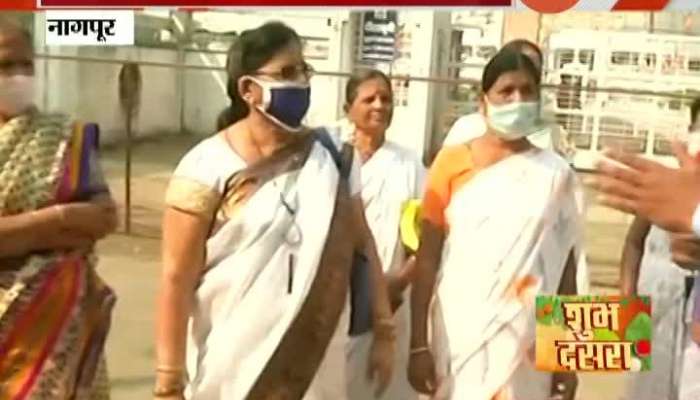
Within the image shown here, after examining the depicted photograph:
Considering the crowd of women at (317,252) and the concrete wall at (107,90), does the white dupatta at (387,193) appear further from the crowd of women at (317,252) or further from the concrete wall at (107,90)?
the concrete wall at (107,90)

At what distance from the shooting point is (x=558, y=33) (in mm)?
2762

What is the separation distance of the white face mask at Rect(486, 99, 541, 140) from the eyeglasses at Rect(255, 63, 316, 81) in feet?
1.29

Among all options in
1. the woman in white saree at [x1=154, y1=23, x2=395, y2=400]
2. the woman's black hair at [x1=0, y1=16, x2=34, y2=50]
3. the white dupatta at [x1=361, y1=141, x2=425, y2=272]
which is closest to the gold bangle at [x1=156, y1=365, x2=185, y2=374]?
the woman in white saree at [x1=154, y1=23, x2=395, y2=400]

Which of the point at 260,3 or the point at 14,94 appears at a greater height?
the point at 260,3

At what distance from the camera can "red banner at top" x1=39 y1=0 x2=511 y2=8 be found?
2.75 meters

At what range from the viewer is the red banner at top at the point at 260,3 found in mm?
2752

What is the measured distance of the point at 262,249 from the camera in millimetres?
3000

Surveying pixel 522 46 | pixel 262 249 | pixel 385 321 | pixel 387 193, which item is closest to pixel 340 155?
pixel 387 193

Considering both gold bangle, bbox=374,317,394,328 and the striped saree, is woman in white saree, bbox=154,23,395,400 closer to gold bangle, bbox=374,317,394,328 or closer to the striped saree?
gold bangle, bbox=374,317,394,328

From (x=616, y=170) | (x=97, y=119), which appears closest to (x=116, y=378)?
(x=97, y=119)

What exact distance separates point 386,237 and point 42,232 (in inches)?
29.5

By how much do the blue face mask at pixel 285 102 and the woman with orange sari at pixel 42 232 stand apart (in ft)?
1.29

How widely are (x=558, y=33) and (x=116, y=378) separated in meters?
1.81

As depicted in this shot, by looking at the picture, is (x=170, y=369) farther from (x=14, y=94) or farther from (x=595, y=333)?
(x=595, y=333)
